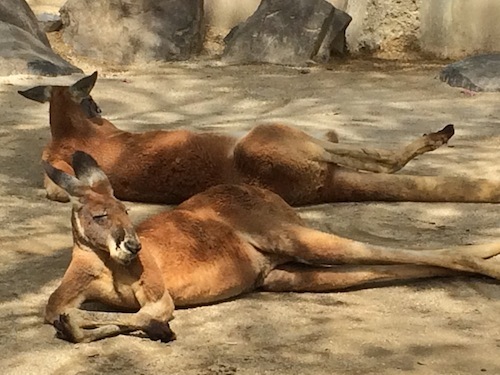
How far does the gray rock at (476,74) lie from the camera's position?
23.4 ft

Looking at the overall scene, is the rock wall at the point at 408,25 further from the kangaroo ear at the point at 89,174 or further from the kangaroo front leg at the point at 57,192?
the kangaroo ear at the point at 89,174

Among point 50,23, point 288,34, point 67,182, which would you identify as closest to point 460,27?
point 288,34

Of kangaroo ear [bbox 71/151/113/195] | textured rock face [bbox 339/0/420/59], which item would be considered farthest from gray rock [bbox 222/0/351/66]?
kangaroo ear [bbox 71/151/113/195]

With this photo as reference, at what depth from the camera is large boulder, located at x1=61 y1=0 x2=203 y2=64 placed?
29.2 ft

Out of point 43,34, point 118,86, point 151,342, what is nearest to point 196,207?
point 151,342

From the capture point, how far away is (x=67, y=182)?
2.98 metres

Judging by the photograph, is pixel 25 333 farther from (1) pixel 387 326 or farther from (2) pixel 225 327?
(1) pixel 387 326

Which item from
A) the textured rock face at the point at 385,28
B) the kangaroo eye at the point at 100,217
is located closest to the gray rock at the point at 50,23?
the textured rock face at the point at 385,28

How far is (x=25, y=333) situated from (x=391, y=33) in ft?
23.0

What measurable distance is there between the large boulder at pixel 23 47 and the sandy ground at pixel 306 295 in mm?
324

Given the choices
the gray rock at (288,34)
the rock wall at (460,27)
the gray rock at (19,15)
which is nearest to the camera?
the gray rock at (19,15)

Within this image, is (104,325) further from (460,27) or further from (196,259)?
(460,27)

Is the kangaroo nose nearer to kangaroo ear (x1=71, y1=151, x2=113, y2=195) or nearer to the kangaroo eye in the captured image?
the kangaroo eye

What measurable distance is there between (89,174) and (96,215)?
239mm
